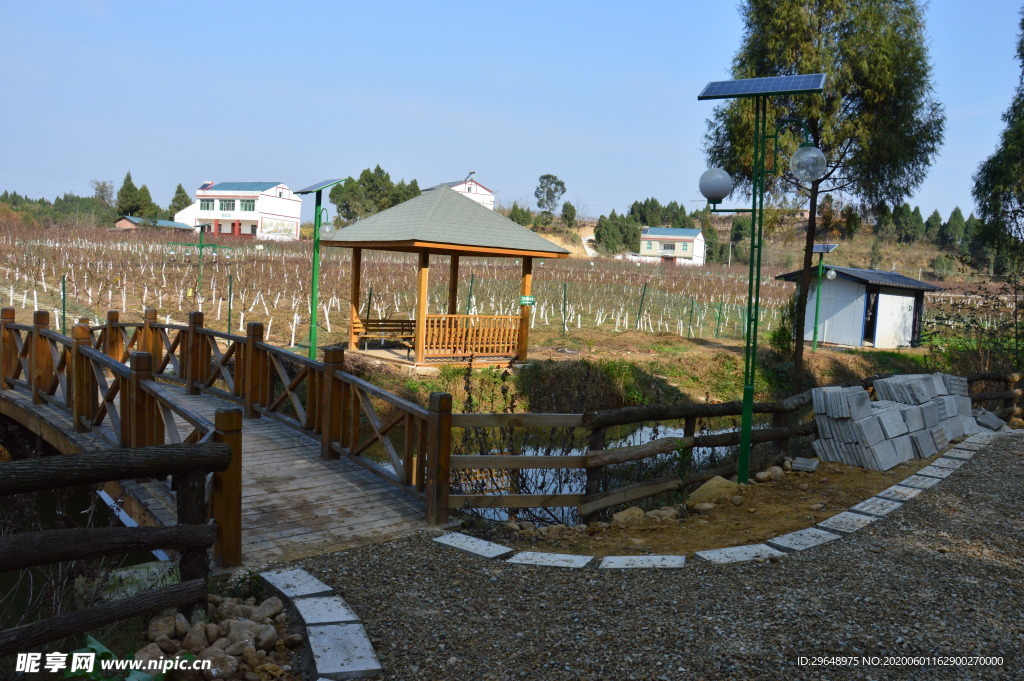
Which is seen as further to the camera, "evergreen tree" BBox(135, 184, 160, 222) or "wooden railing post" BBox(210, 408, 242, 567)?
"evergreen tree" BBox(135, 184, 160, 222)

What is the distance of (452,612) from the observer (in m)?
3.94

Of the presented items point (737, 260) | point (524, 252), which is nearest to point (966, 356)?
point (524, 252)

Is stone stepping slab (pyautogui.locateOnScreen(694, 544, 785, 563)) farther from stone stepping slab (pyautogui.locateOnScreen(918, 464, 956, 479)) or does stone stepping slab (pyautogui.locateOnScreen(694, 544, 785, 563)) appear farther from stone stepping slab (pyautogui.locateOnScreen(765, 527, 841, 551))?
stone stepping slab (pyautogui.locateOnScreen(918, 464, 956, 479))

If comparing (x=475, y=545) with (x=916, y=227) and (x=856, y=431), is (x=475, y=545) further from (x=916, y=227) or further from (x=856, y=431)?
(x=916, y=227)

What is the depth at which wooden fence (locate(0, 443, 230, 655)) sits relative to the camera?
2.97 meters

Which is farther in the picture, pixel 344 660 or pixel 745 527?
pixel 745 527

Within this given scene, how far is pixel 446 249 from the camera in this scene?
47.2 ft

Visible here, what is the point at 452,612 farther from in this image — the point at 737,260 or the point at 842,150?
the point at 737,260

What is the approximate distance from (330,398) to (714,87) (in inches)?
179

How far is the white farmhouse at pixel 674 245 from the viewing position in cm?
8356

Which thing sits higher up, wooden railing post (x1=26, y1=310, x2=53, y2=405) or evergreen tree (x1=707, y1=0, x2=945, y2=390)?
evergreen tree (x1=707, y1=0, x2=945, y2=390)

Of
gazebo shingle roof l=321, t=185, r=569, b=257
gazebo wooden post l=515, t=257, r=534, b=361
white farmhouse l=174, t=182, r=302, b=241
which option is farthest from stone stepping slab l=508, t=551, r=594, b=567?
white farmhouse l=174, t=182, r=302, b=241

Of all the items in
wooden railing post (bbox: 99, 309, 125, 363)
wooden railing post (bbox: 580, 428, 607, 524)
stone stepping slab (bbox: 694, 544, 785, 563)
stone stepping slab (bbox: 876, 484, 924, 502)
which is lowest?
stone stepping slab (bbox: 694, 544, 785, 563)

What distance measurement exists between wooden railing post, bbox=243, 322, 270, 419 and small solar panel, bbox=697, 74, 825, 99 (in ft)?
17.0
